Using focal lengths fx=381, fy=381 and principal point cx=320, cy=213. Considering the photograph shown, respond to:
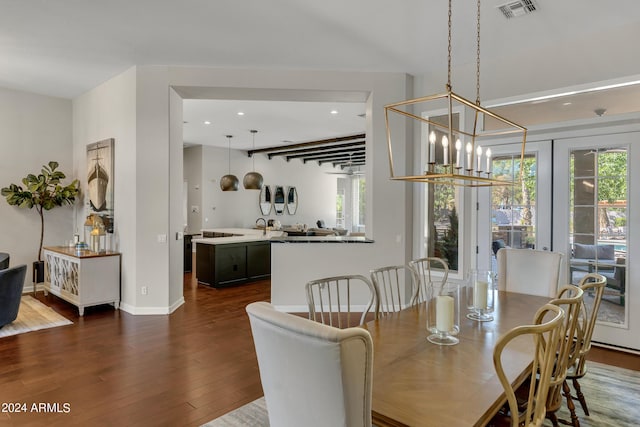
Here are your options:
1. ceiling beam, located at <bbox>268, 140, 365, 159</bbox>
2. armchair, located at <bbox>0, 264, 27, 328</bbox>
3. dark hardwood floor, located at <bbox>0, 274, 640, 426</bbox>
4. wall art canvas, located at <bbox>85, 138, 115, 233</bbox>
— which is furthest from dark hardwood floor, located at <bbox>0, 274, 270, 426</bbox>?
ceiling beam, located at <bbox>268, 140, 365, 159</bbox>

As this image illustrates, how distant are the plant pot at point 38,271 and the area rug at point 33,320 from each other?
684mm

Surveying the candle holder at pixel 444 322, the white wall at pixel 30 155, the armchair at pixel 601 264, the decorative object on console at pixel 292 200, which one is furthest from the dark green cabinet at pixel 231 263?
the decorative object on console at pixel 292 200

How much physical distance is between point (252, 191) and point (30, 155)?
241 inches

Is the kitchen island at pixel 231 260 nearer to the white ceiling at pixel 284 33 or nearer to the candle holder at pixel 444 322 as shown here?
the white ceiling at pixel 284 33

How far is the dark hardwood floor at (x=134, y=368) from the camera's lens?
2.54m

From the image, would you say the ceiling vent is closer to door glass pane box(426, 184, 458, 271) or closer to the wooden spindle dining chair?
door glass pane box(426, 184, 458, 271)

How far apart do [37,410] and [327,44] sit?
3.97 metres

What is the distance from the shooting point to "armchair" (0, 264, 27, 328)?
391 centimetres

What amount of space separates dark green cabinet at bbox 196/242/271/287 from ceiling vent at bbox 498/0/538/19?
16.3ft

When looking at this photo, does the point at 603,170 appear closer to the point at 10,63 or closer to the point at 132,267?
the point at 132,267

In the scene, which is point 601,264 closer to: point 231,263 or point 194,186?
point 231,263

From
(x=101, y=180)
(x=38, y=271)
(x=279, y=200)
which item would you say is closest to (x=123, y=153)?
(x=101, y=180)

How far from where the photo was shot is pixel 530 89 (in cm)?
407

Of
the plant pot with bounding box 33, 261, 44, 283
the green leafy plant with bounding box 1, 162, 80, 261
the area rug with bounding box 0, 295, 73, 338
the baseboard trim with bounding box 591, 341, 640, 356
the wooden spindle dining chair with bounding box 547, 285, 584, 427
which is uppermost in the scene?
the green leafy plant with bounding box 1, 162, 80, 261
